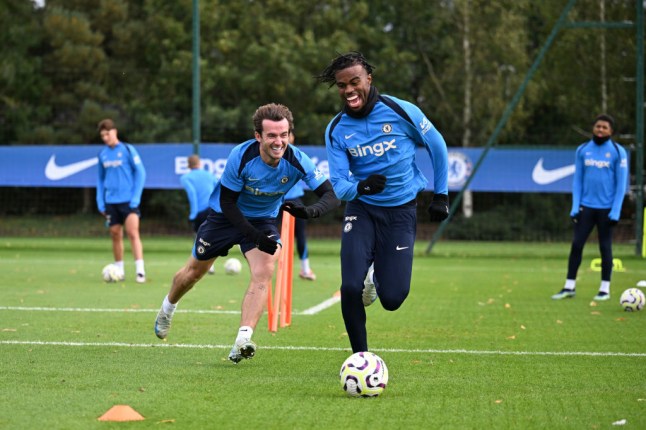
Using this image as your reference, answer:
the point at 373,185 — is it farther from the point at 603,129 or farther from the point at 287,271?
the point at 603,129

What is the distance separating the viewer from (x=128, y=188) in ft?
53.0

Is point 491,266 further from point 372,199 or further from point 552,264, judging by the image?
point 372,199

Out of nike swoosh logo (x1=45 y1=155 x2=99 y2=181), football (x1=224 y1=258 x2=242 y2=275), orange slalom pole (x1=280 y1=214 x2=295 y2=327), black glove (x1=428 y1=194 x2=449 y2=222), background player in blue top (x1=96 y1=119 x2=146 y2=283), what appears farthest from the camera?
nike swoosh logo (x1=45 y1=155 x2=99 y2=181)

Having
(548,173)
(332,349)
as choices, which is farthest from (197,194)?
(332,349)

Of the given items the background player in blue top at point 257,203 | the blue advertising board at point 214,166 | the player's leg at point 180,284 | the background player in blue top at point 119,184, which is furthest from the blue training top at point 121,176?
the blue advertising board at point 214,166

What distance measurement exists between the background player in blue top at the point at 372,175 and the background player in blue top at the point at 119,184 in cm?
879

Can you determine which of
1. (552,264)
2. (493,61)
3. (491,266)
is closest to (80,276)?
(491,266)

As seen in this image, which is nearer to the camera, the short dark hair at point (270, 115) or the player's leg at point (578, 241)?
the short dark hair at point (270, 115)

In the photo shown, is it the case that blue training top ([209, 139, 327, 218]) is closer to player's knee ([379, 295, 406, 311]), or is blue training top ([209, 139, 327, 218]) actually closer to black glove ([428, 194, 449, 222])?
black glove ([428, 194, 449, 222])

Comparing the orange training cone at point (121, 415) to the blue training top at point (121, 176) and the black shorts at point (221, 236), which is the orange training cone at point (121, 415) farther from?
the blue training top at point (121, 176)

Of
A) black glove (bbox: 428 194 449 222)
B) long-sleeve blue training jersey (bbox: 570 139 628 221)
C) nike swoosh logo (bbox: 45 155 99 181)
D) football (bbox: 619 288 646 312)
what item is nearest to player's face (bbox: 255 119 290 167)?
black glove (bbox: 428 194 449 222)

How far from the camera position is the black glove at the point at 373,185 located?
7.32 meters

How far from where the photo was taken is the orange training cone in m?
6.12

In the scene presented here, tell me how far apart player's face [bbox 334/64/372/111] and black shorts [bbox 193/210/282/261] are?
1594mm
